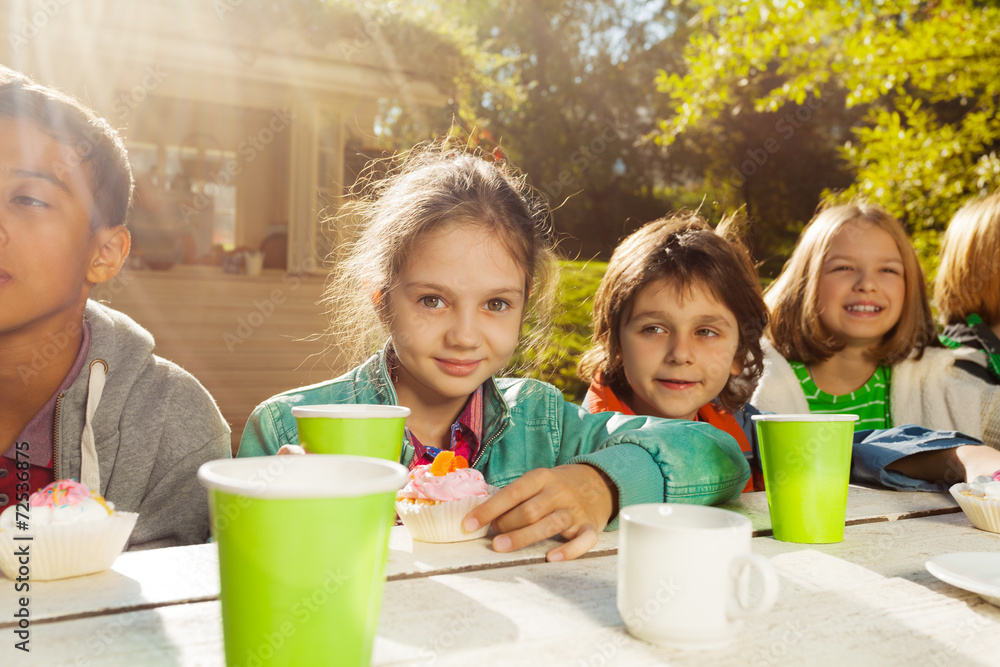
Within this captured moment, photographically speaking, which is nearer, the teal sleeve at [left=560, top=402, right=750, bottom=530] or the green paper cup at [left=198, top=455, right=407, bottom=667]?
the green paper cup at [left=198, top=455, right=407, bottom=667]

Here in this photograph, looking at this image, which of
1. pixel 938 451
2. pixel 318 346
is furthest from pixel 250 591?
pixel 318 346

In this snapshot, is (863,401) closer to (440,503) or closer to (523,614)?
(440,503)

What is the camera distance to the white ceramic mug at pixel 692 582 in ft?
2.52

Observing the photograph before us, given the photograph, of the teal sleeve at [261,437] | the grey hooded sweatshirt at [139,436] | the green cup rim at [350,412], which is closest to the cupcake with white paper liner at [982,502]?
the green cup rim at [350,412]

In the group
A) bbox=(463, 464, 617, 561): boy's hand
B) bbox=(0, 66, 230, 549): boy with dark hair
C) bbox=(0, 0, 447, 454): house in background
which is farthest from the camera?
bbox=(0, 0, 447, 454): house in background

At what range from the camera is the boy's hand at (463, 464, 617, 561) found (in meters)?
1.15

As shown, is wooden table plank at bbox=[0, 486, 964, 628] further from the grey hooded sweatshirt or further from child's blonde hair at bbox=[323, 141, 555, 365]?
child's blonde hair at bbox=[323, 141, 555, 365]

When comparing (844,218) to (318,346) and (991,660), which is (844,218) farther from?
(318,346)

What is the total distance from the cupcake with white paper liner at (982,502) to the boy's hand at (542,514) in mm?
690

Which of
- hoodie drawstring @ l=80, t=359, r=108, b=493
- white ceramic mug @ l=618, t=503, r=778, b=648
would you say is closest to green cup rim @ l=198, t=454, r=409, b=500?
white ceramic mug @ l=618, t=503, r=778, b=648

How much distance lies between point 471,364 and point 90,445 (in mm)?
852

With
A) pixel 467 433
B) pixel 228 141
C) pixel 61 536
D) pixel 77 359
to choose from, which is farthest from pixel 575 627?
pixel 228 141

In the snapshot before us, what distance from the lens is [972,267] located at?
317 cm

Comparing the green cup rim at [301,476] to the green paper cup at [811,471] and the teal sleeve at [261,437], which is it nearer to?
the green paper cup at [811,471]
